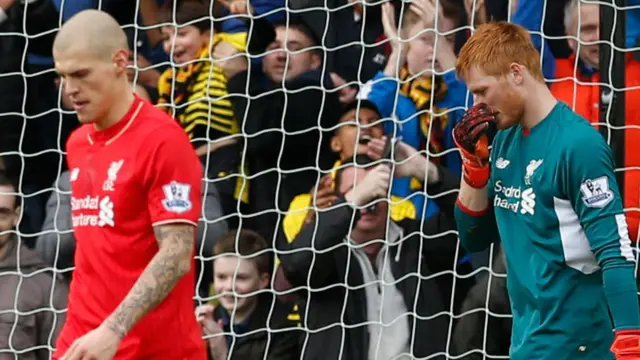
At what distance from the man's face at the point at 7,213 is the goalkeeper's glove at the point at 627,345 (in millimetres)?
2924

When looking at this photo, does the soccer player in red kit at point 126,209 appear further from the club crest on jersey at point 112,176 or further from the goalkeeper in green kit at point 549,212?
the goalkeeper in green kit at point 549,212

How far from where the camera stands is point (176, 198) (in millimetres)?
3295

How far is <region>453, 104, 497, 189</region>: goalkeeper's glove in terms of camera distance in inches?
123

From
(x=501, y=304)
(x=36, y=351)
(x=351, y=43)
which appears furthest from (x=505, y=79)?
(x=36, y=351)

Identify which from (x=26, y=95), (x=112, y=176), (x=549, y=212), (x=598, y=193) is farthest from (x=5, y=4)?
(x=598, y=193)

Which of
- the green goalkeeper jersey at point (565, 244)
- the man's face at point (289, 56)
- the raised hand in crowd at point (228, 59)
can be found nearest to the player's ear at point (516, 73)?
the green goalkeeper jersey at point (565, 244)

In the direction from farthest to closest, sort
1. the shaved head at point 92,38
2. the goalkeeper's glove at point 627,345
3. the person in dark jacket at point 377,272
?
the person in dark jacket at point 377,272 → the shaved head at point 92,38 → the goalkeeper's glove at point 627,345

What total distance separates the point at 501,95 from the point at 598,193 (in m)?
0.35

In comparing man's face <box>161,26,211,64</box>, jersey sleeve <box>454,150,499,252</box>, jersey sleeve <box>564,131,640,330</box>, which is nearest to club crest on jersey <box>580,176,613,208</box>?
jersey sleeve <box>564,131,640,330</box>

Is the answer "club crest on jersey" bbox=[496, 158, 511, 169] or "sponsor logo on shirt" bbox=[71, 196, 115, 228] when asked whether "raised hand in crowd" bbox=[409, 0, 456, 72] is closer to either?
"club crest on jersey" bbox=[496, 158, 511, 169]

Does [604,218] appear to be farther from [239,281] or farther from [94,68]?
[239,281]

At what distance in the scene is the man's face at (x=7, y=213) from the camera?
5152 millimetres

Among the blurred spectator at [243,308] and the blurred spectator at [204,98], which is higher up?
the blurred spectator at [204,98]

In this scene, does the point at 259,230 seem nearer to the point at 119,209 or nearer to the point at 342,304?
the point at 342,304
